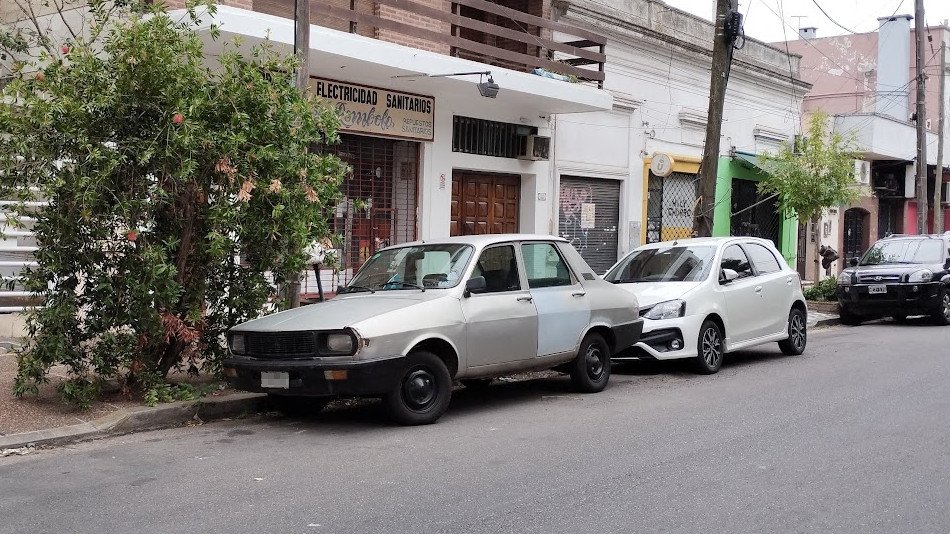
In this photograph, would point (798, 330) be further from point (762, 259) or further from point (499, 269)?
point (499, 269)

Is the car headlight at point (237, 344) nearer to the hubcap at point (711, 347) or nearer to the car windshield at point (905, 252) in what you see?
the hubcap at point (711, 347)

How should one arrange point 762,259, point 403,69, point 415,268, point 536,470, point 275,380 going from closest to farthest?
point 536,470 < point 275,380 < point 415,268 < point 762,259 < point 403,69

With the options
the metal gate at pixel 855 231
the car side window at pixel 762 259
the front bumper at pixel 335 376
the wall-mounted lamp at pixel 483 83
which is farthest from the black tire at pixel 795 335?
the metal gate at pixel 855 231

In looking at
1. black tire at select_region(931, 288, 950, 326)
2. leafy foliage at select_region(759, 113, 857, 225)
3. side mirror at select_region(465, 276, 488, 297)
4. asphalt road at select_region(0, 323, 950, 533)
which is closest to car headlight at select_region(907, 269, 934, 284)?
black tire at select_region(931, 288, 950, 326)

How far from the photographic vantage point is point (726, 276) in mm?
11547

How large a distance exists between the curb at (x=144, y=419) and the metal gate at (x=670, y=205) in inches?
545

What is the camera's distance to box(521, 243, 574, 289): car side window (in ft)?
30.2

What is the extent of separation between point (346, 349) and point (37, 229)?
9.63ft

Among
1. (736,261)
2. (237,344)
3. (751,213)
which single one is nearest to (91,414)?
(237,344)

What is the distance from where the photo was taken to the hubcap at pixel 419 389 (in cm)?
790

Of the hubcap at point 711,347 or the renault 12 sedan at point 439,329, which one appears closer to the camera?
the renault 12 sedan at point 439,329

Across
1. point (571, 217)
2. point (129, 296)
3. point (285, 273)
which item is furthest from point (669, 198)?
point (129, 296)

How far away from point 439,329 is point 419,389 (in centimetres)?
53

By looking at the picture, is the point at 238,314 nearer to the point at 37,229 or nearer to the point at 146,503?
the point at 37,229
